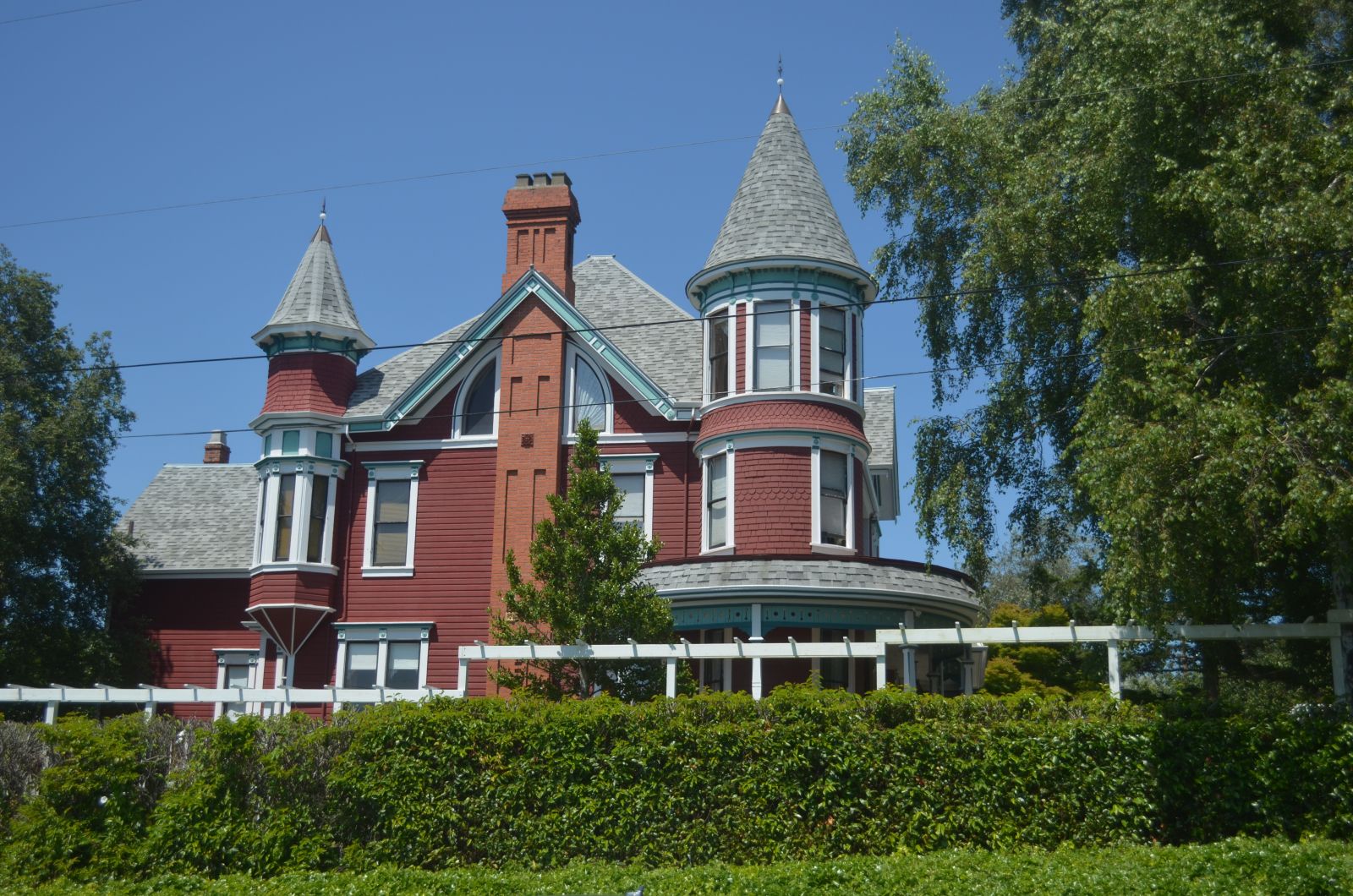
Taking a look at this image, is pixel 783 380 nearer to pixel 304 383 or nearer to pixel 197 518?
pixel 304 383

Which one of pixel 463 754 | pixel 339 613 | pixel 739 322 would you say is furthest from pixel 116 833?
→ pixel 739 322

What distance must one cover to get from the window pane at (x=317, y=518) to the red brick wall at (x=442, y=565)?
0.49m

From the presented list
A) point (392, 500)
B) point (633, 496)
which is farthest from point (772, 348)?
point (392, 500)

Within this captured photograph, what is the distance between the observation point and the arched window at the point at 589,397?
28.2m

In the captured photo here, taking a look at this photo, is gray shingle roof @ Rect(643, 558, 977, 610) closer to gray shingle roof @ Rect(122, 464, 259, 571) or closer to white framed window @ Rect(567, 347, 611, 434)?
white framed window @ Rect(567, 347, 611, 434)

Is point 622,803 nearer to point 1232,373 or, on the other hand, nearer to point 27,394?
point 1232,373

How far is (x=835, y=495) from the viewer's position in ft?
84.5

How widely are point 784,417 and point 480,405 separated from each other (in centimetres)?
727

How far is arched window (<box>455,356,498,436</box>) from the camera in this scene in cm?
2873

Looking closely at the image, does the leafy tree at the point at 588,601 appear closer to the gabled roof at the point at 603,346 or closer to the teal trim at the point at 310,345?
the gabled roof at the point at 603,346

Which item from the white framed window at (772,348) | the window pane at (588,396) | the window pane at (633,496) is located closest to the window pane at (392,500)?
the window pane at (588,396)

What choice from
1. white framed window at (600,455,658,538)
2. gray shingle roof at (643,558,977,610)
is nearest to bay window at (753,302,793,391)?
white framed window at (600,455,658,538)

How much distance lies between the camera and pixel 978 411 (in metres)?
26.8

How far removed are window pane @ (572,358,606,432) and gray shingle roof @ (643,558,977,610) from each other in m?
5.83
